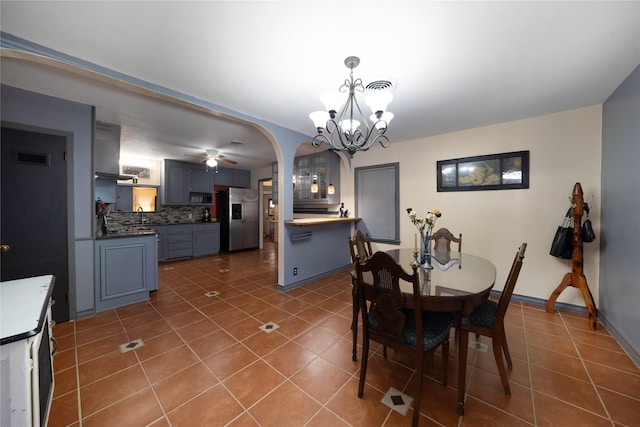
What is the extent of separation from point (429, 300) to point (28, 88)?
4093 mm

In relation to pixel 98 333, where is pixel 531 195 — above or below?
above

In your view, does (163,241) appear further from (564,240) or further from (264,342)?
(564,240)

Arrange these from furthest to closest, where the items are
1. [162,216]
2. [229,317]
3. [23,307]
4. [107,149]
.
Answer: [162,216]
[107,149]
[229,317]
[23,307]

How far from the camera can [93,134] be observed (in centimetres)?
269

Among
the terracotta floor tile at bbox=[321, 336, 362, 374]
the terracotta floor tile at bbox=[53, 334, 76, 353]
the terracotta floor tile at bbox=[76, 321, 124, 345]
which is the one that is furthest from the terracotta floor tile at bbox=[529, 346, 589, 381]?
the terracotta floor tile at bbox=[53, 334, 76, 353]

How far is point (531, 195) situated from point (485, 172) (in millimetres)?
609

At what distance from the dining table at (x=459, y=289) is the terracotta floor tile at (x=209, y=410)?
4.35 ft

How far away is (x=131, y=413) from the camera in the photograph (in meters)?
1.45

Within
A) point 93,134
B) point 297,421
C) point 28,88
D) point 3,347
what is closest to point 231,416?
point 297,421

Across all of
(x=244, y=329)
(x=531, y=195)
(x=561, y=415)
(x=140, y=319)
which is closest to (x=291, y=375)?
(x=244, y=329)

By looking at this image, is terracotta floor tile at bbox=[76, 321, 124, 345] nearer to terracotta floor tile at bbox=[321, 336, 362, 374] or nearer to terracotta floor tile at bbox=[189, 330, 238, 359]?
terracotta floor tile at bbox=[189, 330, 238, 359]

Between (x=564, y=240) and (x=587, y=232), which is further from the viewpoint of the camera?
(x=564, y=240)

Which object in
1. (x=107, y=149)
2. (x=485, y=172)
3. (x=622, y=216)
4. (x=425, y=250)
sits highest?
(x=107, y=149)

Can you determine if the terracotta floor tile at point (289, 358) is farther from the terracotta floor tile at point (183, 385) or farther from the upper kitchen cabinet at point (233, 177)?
the upper kitchen cabinet at point (233, 177)
